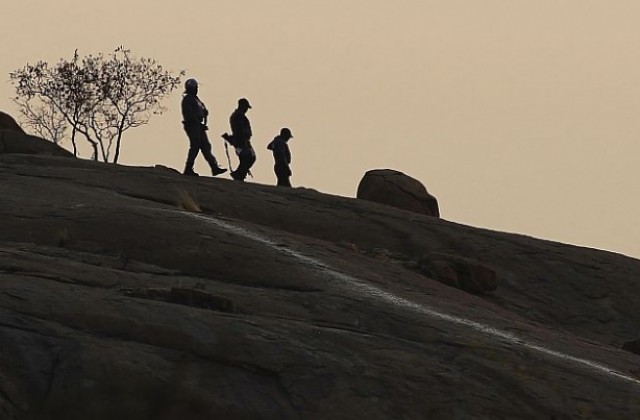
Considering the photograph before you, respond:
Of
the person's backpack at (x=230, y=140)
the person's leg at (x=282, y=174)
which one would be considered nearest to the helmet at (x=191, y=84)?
the person's backpack at (x=230, y=140)

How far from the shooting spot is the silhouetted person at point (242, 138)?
2992 cm

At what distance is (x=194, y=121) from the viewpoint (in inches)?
1113

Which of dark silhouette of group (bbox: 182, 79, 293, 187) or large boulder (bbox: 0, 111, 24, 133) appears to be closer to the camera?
dark silhouette of group (bbox: 182, 79, 293, 187)

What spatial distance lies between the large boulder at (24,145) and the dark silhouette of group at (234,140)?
16.2 feet

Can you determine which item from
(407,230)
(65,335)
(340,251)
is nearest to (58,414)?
(65,335)

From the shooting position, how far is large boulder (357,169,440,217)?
31.4 metres

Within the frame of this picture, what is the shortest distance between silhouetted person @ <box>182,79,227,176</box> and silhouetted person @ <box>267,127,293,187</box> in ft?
10.9

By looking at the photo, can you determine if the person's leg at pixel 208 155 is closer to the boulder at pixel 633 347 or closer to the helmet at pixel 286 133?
the helmet at pixel 286 133

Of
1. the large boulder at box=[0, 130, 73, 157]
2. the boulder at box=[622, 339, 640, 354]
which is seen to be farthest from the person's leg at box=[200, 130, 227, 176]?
the boulder at box=[622, 339, 640, 354]

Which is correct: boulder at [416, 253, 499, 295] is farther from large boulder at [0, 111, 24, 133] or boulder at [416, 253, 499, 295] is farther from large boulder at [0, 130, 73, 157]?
large boulder at [0, 111, 24, 133]

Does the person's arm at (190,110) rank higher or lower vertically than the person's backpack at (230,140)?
higher

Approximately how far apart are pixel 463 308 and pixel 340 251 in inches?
101

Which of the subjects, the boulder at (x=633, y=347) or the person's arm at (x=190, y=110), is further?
the person's arm at (x=190, y=110)

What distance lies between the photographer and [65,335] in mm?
13297
